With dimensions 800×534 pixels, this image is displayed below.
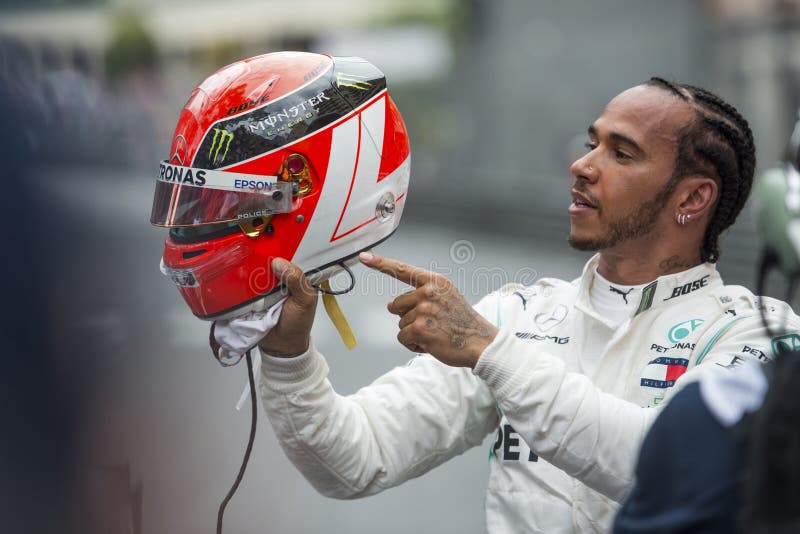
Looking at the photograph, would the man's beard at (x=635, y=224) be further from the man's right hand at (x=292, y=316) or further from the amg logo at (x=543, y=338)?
the man's right hand at (x=292, y=316)

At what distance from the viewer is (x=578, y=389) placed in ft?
7.53

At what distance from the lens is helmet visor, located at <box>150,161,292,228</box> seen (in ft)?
7.54

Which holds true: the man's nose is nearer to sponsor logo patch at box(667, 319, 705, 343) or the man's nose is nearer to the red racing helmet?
sponsor logo patch at box(667, 319, 705, 343)

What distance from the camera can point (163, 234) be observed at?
10883 mm

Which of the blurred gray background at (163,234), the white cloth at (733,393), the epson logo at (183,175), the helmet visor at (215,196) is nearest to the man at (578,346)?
the helmet visor at (215,196)

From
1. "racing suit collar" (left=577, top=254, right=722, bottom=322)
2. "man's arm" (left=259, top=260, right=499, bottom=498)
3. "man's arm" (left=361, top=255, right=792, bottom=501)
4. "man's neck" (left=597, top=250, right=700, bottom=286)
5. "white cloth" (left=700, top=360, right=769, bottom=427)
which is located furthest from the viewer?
"man's neck" (left=597, top=250, right=700, bottom=286)

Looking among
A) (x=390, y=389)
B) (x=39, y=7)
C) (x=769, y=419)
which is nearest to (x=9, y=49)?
(x=39, y=7)

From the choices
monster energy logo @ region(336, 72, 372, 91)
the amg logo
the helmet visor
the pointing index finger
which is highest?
monster energy logo @ region(336, 72, 372, 91)

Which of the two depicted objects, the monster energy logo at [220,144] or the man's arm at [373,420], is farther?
the man's arm at [373,420]

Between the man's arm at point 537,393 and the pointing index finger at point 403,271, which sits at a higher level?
the pointing index finger at point 403,271

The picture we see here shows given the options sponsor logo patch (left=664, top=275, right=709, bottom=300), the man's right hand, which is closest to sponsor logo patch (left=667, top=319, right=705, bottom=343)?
sponsor logo patch (left=664, top=275, right=709, bottom=300)

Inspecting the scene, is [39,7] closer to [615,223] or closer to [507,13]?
[615,223]

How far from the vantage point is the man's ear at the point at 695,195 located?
2.80m

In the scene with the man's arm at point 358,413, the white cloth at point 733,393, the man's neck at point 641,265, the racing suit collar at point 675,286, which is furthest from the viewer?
the man's neck at point 641,265
